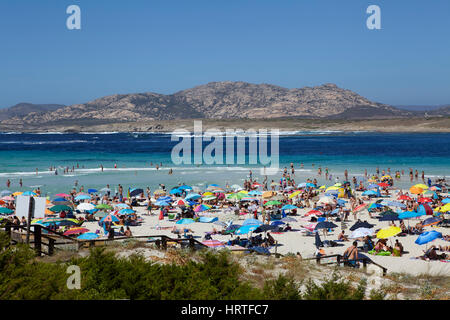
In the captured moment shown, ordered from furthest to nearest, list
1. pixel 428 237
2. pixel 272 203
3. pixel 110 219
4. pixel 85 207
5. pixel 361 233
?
pixel 272 203 < pixel 85 207 < pixel 110 219 < pixel 361 233 < pixel 428 237

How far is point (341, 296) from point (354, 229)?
13.3 m

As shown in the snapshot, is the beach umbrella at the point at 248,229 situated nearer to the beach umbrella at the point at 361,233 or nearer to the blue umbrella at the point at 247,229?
the blue umbrella at the point at 247,229

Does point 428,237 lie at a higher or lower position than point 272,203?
higher

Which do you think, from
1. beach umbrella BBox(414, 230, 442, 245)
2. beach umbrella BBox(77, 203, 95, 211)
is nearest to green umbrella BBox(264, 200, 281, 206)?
beach umbrella BBox(77, 203, 95, 211)

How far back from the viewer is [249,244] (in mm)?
18969

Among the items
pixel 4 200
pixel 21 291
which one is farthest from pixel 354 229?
pixel 4 200

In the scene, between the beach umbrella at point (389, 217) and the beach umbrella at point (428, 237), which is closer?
the beach umbrella at point (428, 237)

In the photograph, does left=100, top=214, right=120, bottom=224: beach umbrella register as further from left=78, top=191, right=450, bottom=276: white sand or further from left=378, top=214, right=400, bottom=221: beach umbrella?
left=378, top=214, right=400, bottom=221: beach umbrella

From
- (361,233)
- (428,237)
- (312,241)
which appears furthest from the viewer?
(312,241)

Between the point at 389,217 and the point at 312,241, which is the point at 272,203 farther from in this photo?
the point at 389,217

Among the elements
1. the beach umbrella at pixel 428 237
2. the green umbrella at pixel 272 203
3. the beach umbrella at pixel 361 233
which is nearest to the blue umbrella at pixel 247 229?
the beach umbrella at pixel 361 233

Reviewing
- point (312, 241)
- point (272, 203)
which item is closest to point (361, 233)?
point (312, 241)
